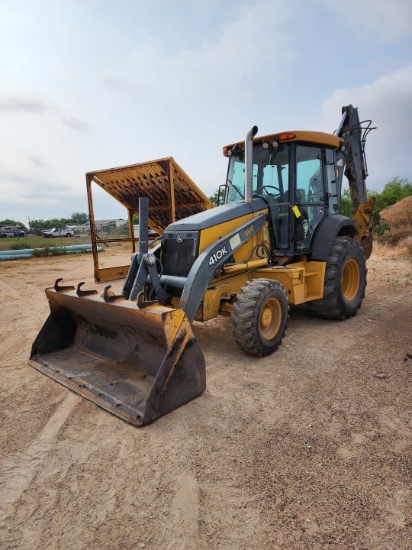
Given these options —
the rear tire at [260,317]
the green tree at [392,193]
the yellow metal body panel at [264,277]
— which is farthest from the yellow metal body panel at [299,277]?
the green tree at [392,193]

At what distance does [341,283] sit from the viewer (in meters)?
5.67

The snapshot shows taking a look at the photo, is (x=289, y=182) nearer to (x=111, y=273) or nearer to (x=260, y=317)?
(x=260, y=317)

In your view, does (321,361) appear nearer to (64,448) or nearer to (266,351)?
(266,351)

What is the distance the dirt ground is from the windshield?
2396 millimetres

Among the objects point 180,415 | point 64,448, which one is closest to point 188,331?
point 180,415

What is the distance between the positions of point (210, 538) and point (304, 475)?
2.48 ft

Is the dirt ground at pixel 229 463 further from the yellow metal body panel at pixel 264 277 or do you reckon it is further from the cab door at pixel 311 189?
the cab door at pixel 311 189

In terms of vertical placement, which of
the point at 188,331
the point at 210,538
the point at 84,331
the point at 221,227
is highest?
the point at 221,227

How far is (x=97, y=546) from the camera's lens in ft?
6.30

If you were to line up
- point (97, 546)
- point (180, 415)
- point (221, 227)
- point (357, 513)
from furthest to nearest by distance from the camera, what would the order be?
point (221, 227) → point (180, 415) → point (357, 513) → point (97, 546)

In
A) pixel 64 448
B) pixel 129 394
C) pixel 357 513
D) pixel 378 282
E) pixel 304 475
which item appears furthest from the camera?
pixel 378 282

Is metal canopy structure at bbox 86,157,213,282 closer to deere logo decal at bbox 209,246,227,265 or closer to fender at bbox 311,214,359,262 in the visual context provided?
fender at bbox 311,214,359,262

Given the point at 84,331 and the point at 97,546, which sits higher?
the point at 84,331

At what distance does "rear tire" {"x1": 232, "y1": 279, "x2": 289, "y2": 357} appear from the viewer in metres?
4.11
